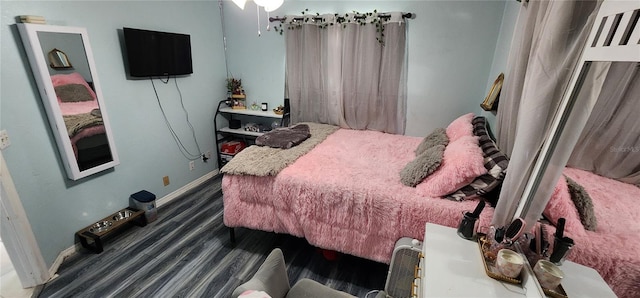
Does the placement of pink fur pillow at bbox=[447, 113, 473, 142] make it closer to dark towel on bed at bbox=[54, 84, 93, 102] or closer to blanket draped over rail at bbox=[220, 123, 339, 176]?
blanket draped over rail at bbox=[220, 123, 339, 176]

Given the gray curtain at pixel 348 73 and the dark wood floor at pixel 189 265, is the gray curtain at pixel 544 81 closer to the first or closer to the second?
the dark wood floor at pixel 189 265

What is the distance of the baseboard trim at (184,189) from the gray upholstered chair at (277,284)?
2299mm

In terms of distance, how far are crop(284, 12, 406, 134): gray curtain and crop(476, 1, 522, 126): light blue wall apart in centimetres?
88

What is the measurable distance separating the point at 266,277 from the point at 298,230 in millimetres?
874

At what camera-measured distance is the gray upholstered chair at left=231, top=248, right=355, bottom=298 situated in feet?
3.63

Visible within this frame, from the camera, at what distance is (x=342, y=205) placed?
1834 mm

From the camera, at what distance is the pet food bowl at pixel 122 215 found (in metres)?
2.44

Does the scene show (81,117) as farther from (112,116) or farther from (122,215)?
(122,215)

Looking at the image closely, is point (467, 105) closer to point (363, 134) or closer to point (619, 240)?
point (363, 134)

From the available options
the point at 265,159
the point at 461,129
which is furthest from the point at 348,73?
the point at 265,159

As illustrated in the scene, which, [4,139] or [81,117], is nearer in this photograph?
[4,139]

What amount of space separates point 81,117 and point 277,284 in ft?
7.04

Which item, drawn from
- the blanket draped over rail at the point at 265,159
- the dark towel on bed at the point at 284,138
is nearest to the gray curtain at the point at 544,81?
the blanket draped over rail at the point at 265,159

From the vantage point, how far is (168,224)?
8.54 ft
